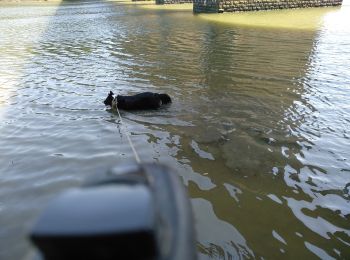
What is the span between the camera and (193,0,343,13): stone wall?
40.5 meters

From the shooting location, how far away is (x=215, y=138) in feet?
25.4

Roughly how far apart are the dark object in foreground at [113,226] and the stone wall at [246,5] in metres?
41.5

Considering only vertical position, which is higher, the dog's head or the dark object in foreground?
the dark object in foreground

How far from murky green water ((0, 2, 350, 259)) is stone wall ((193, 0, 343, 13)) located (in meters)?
24.4

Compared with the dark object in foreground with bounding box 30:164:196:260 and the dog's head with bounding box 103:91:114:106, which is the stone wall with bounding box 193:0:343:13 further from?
the dark object in foreground with bounding box 30:164:196:260

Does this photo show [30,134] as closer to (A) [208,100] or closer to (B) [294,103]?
(A) [208,100]

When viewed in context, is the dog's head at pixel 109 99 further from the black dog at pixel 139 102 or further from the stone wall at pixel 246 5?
the stone wall at pixel 246 5

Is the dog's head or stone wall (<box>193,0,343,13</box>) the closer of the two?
the dog's head

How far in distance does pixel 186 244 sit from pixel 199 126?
7012 millimetres

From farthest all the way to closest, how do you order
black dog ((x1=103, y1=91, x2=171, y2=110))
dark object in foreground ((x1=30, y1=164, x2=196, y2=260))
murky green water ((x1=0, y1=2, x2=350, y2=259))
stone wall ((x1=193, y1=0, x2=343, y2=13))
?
stone wall ((x1=193, y1=0, x2=343, y2=13))
black dog ((x1=103, y1=91, x2=171, y2=110))
murky green water ((x1=0, y1=2, x2=350, y2=259))
dark object in foreground ((x1=30, y1=164, x2=196, y2=260))

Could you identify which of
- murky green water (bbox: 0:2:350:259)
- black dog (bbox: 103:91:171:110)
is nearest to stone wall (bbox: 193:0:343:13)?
murky green water (bbox: 0:2:350:259)

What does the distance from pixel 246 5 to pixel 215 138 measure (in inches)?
1473

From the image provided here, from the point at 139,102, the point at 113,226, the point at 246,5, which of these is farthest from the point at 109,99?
the point at 246,5

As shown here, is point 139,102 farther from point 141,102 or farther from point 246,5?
point 246,5
